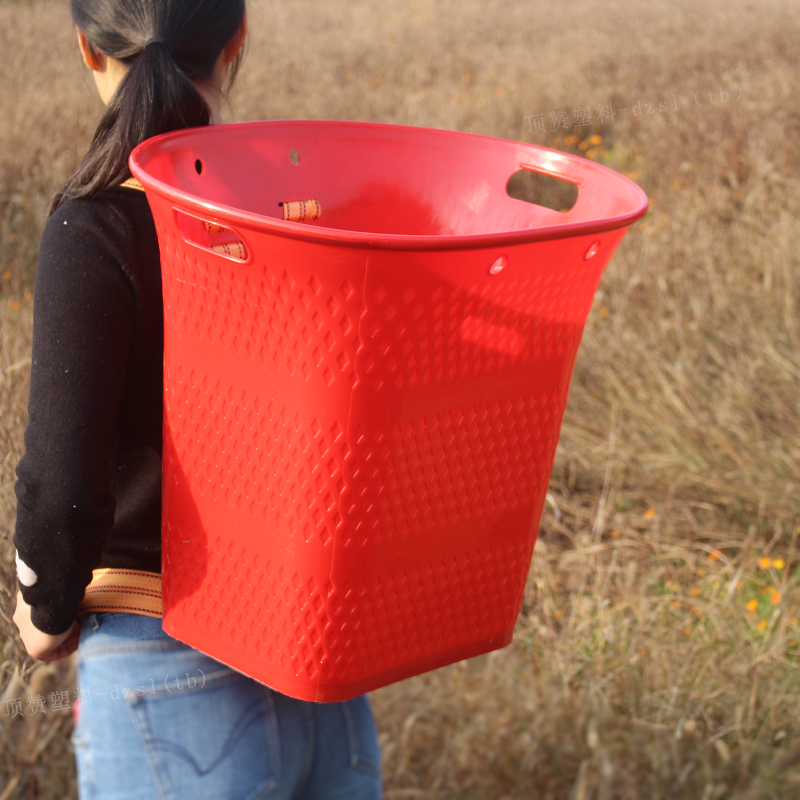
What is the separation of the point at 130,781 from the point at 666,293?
3245mm

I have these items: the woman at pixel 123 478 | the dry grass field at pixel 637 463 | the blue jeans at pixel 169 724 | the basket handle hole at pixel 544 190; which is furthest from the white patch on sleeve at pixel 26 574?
the basket handle hole at pixel 544 190

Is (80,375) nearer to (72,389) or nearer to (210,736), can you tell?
(72,389)

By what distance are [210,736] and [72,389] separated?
1.62 feet

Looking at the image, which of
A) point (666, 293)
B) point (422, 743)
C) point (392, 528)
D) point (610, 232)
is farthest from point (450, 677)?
point (666, 293)

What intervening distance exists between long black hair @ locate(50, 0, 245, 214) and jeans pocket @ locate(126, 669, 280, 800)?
641 mm

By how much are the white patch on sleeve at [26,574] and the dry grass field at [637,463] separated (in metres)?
0.42

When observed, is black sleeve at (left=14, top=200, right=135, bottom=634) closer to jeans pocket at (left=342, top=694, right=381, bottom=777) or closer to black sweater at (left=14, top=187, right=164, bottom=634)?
black sweater at (left=14, top=187, right=164, bottom=634)

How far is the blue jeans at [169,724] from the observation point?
1073 mm

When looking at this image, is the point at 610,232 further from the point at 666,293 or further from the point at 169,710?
the point at 666,293

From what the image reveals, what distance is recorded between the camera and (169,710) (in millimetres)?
1080

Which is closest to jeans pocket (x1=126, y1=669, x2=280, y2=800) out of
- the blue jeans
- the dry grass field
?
the blue jeans

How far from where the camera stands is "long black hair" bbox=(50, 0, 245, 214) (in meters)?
1.02

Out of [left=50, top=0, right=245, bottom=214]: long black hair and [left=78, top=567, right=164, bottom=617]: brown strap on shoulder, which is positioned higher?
[left=50, top=0, right=245, bottom=214]: long black hair

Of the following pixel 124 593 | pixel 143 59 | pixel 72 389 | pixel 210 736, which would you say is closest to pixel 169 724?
pixel 210 736
